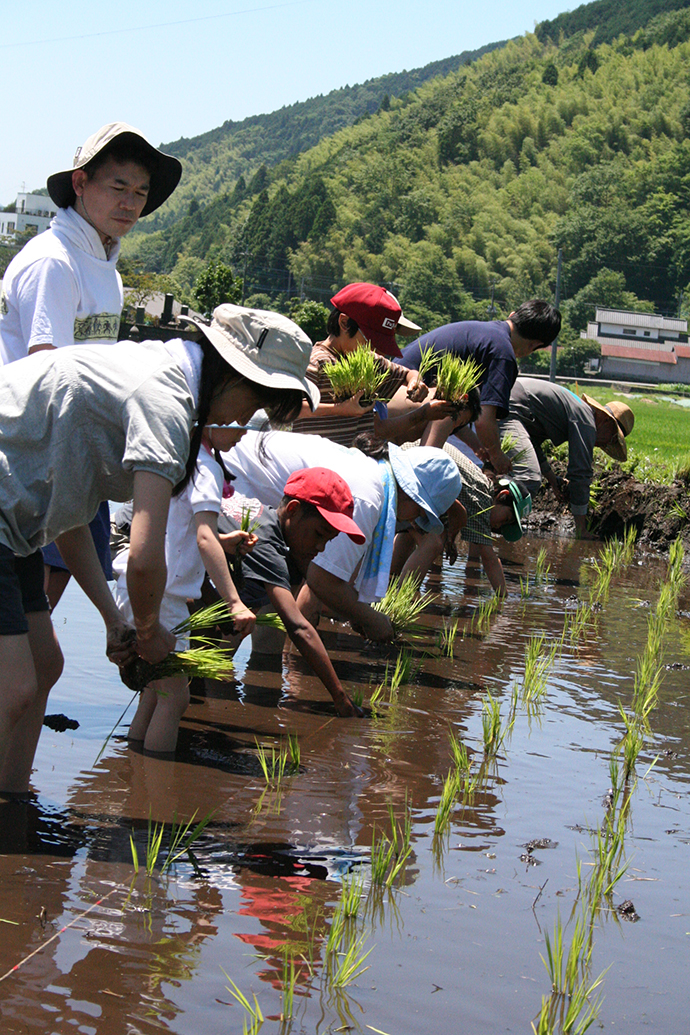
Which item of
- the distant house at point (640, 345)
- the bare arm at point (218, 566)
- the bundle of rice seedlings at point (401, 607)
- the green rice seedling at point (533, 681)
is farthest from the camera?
the distant house at point (640, 345)

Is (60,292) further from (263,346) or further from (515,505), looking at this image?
(515,505)

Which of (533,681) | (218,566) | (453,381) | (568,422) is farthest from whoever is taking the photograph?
(568,422)

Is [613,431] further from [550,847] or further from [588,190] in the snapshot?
[588,190]

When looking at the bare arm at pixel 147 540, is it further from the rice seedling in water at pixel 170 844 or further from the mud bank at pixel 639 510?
the mud bank at pixel 639 510

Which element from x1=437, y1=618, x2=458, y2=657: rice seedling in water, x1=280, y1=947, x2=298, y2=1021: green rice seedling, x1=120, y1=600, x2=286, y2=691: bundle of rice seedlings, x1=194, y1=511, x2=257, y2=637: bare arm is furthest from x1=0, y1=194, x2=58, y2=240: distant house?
x1=280, y1=947, x2=298, y2=1021: green rice seedling

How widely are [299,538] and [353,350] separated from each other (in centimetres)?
175

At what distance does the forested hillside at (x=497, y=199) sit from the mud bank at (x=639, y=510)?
349 ft

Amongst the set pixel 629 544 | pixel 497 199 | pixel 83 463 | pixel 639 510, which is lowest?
pixel 629 544

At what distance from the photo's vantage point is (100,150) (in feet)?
10.4

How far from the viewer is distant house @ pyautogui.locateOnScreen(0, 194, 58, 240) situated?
15900 cm

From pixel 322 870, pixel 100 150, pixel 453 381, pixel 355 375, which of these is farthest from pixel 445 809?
pixel 453 381

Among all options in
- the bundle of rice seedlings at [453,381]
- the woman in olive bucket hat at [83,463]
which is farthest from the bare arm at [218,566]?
the bundle of rice seedlings at [453,381]

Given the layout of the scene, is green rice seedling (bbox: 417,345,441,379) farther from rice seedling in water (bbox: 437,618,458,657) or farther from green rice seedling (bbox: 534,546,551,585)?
green rice seedling (bbox: 534,546,551,585)

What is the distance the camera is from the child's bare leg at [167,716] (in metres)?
3.42
